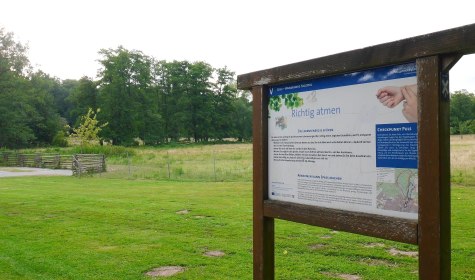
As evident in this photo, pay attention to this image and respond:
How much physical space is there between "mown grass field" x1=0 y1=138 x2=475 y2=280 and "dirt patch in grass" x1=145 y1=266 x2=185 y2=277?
0.38ft

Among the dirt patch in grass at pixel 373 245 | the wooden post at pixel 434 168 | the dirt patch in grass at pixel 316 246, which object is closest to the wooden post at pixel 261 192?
the wooden post at pixel 434 168

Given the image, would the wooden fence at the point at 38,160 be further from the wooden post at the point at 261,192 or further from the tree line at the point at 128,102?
the wooden post at the point at 261,192

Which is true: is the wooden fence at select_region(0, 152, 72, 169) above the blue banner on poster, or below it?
below

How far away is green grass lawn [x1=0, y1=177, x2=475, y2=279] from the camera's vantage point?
21.2ft

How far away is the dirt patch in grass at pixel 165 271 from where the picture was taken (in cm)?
640

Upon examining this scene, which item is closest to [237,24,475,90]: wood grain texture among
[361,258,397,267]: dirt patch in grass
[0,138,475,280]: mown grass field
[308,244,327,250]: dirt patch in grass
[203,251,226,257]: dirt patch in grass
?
[0,138,475,280]: mown grass field

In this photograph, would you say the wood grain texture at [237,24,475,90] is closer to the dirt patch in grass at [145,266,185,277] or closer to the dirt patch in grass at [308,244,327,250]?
the dirt patch in grass at [145,266,185,277]

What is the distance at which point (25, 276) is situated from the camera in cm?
638

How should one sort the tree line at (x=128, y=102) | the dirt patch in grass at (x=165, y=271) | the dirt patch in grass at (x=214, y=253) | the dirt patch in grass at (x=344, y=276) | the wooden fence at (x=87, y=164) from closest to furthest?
the dirt patch in grass at (x=344, y=276) < the dirt patch in grass at (x=165, y=271) < the dirt patch in grass at (x=214, y=253) < the wooden fence at (x=87, y=164) < the tree line at (x=128, y=102)

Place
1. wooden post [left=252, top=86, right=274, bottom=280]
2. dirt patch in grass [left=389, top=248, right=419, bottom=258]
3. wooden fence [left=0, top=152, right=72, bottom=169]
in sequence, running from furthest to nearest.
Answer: wooden fence [left=0, top=152, right=72, bottom=169], dirt patch in grass [left=389, top=248, right=419, bottom=258], wooden post [left=252, top=86, right=274, bottom=280]

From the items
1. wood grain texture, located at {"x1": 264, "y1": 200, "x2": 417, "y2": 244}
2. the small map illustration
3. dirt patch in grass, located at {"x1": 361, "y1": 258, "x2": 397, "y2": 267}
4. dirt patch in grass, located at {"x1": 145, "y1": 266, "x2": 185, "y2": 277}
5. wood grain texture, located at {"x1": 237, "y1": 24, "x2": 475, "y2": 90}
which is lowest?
dirt patch in grass, located at {"x1": 145, "y1": 266, "x2": 185, "y2": 277}

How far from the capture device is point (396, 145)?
3248 millimetres

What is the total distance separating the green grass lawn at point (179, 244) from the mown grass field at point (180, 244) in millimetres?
15

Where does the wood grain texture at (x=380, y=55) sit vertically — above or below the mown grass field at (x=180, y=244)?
above
